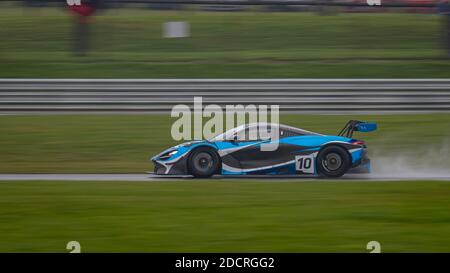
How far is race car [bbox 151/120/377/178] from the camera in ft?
40.1

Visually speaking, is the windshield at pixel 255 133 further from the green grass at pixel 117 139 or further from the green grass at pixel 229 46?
the green grass at pixel 229 46

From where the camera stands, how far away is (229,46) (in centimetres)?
1958

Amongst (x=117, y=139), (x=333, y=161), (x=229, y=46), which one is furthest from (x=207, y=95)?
(x=333, y=161)

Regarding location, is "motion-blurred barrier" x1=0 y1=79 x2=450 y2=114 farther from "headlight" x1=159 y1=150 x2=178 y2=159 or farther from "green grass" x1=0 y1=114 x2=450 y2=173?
"headlight" x1=159 y1=150 x2=178 y2=159

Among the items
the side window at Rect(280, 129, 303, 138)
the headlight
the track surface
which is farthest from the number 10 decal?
the headlight

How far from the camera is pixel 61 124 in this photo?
1611cm

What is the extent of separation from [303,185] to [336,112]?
5398 mm

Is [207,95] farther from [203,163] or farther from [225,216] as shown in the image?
[225,216]

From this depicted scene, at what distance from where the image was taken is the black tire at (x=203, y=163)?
40.0ft

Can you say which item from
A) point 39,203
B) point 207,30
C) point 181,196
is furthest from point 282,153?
point 207,30

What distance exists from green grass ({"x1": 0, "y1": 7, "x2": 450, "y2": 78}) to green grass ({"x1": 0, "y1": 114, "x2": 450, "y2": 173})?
209 cm

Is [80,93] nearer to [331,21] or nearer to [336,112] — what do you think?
[336,112]

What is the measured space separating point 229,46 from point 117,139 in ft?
17.7

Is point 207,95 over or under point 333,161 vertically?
over
